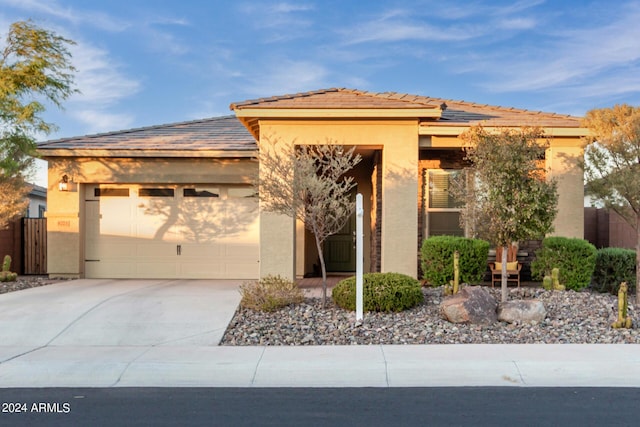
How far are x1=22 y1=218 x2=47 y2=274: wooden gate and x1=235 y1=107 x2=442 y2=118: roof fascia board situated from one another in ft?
26.5

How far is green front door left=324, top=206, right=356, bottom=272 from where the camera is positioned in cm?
1550

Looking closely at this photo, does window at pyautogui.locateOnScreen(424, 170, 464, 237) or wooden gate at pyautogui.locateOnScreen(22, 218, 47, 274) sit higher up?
window at pyautogui.locateOnScreen(424, 170, 464, 237)

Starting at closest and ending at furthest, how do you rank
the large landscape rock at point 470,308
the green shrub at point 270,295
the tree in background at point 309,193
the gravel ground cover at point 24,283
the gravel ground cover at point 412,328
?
the gravel ground cover at point 412,328
the large landscape rock at point 470,308
the tree in background at point 309,193
the green shrub at point 270,295
the gravel ground cover at point 24,283

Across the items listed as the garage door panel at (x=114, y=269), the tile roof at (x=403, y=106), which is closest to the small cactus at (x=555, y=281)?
the tile roof at (x=403, y=106)

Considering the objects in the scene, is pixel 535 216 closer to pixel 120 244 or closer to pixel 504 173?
pixel 504 173

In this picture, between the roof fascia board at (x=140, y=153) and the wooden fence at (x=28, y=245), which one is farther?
the wooden fence at (x=28, y=245)

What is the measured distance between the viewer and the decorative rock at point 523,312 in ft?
28.2

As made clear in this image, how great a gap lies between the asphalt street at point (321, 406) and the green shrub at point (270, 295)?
317 centimetres

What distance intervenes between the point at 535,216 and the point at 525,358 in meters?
2.96

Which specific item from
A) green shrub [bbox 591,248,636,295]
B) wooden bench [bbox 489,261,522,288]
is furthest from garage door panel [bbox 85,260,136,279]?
green shrub [bbox 591,248,636,295]

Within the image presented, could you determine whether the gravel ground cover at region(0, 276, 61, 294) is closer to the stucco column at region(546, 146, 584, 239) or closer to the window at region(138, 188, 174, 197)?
the window at region(138, 188, 174, 197)

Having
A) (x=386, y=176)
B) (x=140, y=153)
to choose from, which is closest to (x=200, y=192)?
(x=140, y=153)

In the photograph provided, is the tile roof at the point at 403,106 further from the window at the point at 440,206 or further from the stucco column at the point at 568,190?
the window at the point at 440,206

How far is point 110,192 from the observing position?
45.6 ft
